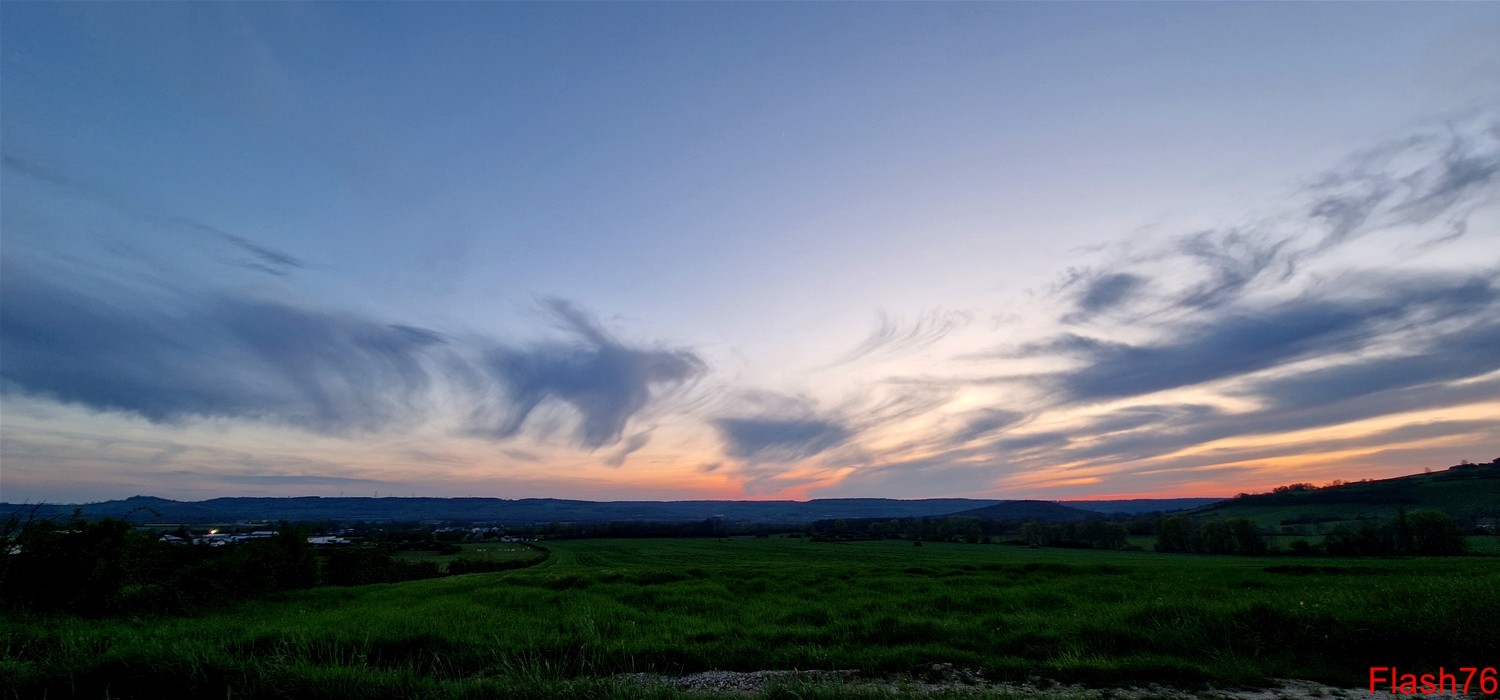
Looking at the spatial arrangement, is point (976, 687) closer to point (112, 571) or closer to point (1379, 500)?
A: point (112, 571)

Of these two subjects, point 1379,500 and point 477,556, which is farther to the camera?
point 1379,500

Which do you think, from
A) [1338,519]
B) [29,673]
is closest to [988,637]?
[29,673]

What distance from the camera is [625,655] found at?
1221 centimetres

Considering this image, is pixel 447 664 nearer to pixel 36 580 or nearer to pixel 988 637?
pixel 988 637

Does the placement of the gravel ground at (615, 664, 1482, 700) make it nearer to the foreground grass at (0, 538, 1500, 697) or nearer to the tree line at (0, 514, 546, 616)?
the foreground grass at (0, 538, 1500, 697)

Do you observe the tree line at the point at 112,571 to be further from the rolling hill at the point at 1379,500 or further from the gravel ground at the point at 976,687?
the rolling hill at the point at 1379,500

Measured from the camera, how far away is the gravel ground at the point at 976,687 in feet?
30.7

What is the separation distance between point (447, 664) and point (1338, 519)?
462 ft

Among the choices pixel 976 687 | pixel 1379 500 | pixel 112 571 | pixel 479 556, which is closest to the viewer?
pixel 976 687

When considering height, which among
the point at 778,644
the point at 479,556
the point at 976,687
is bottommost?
the point at 479,556

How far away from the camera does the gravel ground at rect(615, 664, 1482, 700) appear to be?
9.35 meters

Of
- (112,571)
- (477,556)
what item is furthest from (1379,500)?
(112,571)

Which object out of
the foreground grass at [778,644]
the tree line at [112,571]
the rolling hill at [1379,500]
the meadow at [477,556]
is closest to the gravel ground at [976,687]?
the foreground grass at [778,644]

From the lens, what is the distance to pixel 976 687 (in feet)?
33.4
